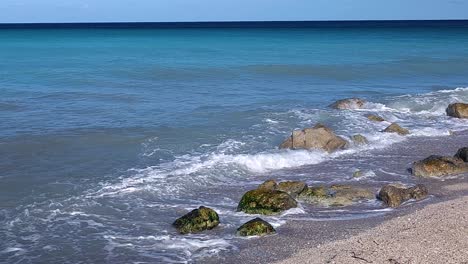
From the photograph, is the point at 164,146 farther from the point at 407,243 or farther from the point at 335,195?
the point at 407,243

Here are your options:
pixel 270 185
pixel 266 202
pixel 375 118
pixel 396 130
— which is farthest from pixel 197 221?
pixel 375 118

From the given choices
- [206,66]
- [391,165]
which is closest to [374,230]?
[391,165]

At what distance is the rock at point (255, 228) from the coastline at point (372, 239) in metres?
0.18

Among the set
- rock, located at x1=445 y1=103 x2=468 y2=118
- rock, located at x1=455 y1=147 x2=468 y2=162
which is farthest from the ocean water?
rock, located at x1=455 y1=147 x2=468 y2=162

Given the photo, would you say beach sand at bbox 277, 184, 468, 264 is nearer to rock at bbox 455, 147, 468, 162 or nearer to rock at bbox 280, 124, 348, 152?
rock at bbox 455, 147, 468, 162

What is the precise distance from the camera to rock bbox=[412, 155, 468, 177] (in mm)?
15742

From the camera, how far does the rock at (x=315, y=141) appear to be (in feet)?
61.3

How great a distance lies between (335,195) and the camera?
45.4ft

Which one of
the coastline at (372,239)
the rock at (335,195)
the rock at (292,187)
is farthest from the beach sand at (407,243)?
the rock at (292,187)

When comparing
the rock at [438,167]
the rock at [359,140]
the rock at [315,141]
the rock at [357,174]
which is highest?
the rock at [438,167]

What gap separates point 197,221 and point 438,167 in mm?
6888

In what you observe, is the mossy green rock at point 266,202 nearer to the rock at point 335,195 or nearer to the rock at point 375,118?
the rock at point 335,195

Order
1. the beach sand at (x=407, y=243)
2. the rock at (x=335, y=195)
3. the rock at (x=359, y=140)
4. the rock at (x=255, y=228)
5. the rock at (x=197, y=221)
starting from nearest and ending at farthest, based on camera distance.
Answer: the beach sand at (x=407, y=243)
the rock at (x=255, y=228)
the rock at (x=197, y=221)
the rock at (x=335, y=195)
the rock at (x=359, y=140)

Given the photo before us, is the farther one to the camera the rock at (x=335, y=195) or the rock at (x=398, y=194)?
the rock at (x=335, y=195)
